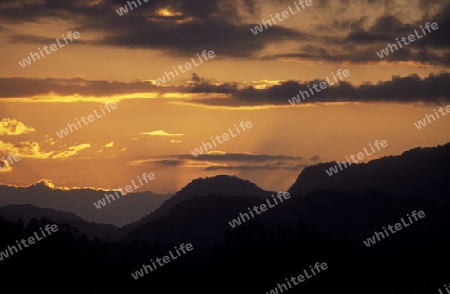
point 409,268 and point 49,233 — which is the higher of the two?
point 49,233

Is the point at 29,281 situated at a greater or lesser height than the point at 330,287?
greater

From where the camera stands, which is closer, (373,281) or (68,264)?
(373,281)

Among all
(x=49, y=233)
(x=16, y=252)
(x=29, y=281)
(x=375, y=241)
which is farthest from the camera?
(x=375, y=241)

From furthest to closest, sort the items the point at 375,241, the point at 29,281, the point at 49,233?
the point at 375,241, the point at 49,233, the point at 29,281

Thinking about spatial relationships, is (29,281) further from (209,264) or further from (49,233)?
(209,264)

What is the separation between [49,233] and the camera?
142 metres

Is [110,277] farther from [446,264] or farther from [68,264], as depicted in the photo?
[446,264]

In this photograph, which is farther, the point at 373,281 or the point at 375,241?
the point at 375,241

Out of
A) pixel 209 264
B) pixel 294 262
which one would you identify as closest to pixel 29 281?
pixel 209 264

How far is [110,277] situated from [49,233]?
19.5 metres

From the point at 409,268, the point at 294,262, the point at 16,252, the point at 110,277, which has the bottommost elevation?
the point at 409,268

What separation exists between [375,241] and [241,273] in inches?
1874

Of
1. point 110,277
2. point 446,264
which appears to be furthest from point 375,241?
point 110,277

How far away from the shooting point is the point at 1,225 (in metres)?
143
